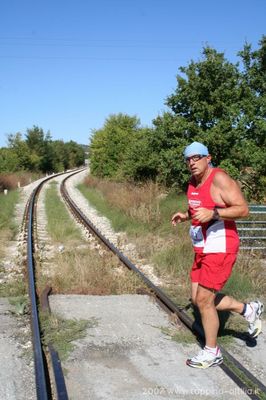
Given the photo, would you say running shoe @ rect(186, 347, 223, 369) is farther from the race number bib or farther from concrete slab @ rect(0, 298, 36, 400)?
concrete slab @ rect(0, 298, 36, 400)

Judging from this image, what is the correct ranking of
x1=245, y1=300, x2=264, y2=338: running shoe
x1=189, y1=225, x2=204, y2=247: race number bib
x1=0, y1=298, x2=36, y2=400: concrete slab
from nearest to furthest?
x1=0, y1=298, x2=36, y2=400: concrete slab, x1=189, y1=225, x2=204, y2=247: race number bib, x1=245, y1=300, x2=264, y2=338: running shoe

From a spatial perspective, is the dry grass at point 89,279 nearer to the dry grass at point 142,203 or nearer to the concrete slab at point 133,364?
the concrete slab at point 133,364

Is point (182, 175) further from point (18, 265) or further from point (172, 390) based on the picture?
point (172, 390)

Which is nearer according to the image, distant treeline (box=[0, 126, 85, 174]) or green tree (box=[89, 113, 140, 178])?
green tree (box=[89, 113, 140, 178])

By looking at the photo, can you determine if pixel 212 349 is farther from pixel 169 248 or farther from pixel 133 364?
pixel 169 248

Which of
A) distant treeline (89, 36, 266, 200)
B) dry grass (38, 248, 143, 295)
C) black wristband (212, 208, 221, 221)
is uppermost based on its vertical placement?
distant treeline (89, 36, 266, 200)

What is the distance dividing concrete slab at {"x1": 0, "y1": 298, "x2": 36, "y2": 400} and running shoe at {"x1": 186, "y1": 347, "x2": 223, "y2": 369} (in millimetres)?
1446

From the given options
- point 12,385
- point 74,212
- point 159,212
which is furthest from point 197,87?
point 12,385

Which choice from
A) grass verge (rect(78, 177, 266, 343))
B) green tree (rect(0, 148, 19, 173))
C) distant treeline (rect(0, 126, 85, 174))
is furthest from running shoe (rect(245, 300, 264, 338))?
green tree (rect(0, 148, 19, 173))

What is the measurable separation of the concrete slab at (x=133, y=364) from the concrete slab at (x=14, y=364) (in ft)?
1.11

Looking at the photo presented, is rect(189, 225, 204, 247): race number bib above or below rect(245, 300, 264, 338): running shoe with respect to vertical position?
above

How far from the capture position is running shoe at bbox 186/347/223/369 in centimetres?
440

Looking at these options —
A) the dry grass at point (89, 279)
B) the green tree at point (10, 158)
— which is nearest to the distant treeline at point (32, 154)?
the green tree at point (10, 158)

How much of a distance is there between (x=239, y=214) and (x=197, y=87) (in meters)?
11.6
